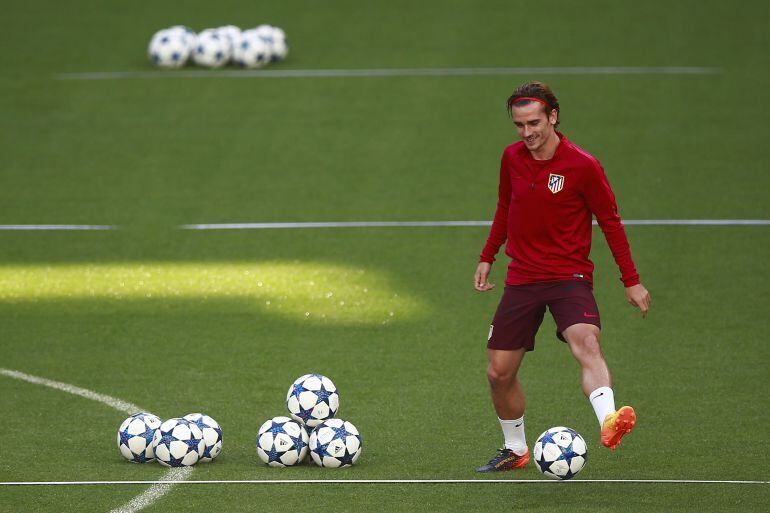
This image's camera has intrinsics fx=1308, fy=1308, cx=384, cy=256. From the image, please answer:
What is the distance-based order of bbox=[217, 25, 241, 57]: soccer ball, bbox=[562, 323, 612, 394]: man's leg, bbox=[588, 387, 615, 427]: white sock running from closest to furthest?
bbox=[588, 387, 615, 427]: white sock, bbox=[562, 323, 612, 394]: man's leg, bbox=[217, 25, 241, 57]: soccer ball

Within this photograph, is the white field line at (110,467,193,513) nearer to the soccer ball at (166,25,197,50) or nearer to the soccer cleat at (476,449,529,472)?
the soccer cleat at (476,449,529,472)

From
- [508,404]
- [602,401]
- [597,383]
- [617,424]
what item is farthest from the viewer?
[508,404]

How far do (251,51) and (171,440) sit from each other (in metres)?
12.9

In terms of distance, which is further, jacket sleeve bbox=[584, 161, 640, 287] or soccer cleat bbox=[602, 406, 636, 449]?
jacket sleeve bbox=[584, 161, 640, 287]

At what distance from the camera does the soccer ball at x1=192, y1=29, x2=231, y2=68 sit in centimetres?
2003

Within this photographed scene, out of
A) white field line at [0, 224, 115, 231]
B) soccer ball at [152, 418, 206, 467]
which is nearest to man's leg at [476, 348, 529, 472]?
soccer ball at [152, 418, 206, 467]

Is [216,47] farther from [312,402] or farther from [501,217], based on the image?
[501,217]

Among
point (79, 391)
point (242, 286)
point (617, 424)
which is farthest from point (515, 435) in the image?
point (242, 286)

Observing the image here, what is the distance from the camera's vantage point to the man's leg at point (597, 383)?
22.5 ft

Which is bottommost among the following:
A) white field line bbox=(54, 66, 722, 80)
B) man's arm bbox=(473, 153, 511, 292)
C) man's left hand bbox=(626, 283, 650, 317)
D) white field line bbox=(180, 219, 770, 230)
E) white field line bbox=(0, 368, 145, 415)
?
man's left hand bbox=(626, 283, 650, 317)

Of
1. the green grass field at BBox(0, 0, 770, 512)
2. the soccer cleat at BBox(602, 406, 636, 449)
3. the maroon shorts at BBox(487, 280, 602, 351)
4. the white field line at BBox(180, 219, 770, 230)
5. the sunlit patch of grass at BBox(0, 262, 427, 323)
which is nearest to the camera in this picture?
the soccer cleat at BBox(602, 406, 636, 449)

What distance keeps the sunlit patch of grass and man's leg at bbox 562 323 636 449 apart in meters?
4.45

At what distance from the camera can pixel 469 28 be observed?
2169 cm

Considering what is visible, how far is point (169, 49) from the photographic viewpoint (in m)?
20.0
